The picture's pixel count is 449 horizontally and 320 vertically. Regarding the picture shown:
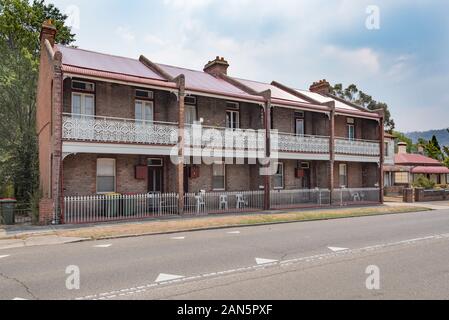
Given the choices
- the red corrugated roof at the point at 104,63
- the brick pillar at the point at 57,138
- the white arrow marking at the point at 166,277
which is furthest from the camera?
the red corrugated roof at the point at 104,63

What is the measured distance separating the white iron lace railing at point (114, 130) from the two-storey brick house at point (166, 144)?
45 mm

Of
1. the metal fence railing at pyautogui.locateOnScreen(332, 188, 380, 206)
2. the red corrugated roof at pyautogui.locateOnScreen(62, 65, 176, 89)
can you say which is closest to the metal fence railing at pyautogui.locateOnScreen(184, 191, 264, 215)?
the red corrugated roof at pyautogui.locateOnScreen(62, 65, 176, 89)

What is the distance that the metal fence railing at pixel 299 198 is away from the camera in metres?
21.7

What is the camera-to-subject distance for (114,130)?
16.4m

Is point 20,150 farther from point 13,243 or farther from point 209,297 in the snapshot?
point 209,297

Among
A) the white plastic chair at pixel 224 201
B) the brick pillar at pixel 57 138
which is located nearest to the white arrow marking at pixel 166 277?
the brick pillar at pixel 57 138

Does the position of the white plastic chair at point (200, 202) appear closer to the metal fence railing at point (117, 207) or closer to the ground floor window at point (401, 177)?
the metal fence railing at point (117, 207)

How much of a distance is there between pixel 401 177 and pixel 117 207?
3238cm

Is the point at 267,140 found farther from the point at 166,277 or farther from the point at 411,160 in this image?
the point at 411,160

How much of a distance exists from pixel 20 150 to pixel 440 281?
889 inches

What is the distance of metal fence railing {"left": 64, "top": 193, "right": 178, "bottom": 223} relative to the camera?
49.2 feet

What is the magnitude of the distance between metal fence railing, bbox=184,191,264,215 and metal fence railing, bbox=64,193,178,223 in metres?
1.22

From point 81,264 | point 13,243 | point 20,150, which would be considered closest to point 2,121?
point 20,150

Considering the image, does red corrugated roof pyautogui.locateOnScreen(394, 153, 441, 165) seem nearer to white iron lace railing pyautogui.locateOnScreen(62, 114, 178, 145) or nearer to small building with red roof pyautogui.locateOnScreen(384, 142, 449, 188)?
small building with red roof pyautogui.locateOnScreen(384, 142, 449, 188)
